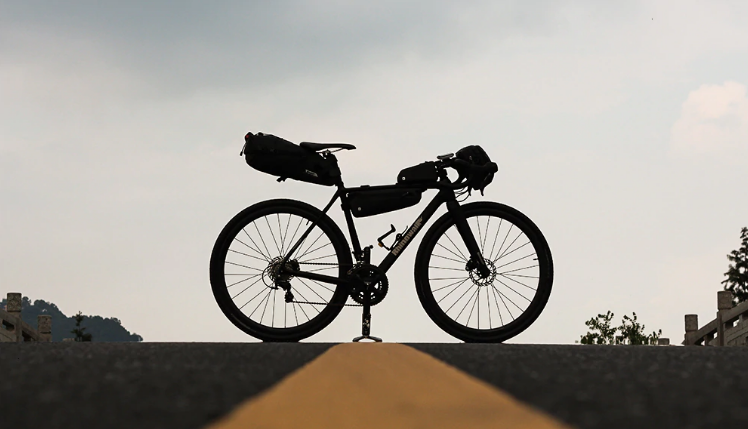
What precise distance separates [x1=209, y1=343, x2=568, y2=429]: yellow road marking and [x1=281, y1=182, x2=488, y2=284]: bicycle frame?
2.90 meters

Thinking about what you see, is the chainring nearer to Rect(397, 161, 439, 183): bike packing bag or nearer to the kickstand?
the kickstand

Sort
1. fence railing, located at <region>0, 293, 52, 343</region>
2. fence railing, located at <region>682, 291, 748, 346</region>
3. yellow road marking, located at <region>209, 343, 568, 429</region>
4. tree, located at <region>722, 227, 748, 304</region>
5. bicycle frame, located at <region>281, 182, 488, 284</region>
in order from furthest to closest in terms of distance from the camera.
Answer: tree, located at <region>722, 227, 748, 304</region>
fence railing, located at <region>0, 293, 52, 343</region>
fence railing, located at <region>682, 291, 748, 346</region>
bicycle frame, located at <region>281, 182, 488, 284</region>
yellow road marking, located at <region>209, 343, 568, 429</region>

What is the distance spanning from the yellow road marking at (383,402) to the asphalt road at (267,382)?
0.24ft

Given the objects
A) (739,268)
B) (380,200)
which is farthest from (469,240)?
(739,268)

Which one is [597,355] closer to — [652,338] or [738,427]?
[738,427]

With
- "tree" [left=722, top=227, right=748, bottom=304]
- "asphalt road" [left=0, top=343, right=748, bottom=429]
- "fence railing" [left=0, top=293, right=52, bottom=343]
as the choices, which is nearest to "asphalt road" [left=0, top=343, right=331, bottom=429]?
"asphalt road" [left=0, top=343, right=748, bottom=429]

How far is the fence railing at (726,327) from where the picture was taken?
15953mm

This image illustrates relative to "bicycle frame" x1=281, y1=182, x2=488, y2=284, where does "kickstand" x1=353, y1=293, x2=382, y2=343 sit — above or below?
below

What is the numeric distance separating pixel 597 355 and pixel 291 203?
3026 mm

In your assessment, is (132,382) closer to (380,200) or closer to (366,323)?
(366,323)

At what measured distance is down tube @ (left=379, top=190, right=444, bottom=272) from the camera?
21.8ft

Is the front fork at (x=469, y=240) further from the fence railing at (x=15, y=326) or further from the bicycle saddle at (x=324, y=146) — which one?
the fence railing at (x=15, y=326)

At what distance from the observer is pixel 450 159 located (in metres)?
6.84

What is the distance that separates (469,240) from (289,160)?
1.44 m
